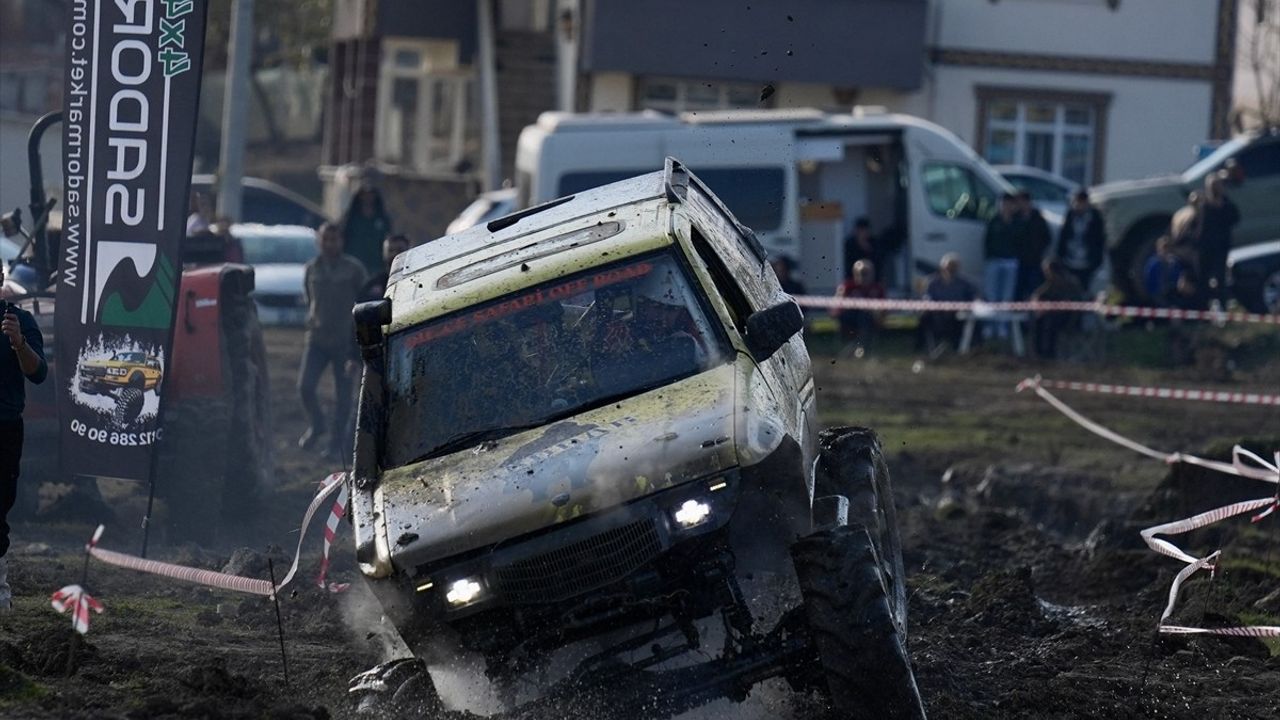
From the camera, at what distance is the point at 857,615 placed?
7188mm

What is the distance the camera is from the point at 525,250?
29.3 ft

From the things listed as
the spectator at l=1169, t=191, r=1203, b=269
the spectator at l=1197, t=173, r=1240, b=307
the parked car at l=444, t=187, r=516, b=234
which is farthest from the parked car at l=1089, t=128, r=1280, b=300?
the parked car at l=444, t=187, r=516, b=234

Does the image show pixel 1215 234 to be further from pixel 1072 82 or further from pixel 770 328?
pixel 770 328

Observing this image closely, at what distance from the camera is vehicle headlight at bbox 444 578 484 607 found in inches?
295

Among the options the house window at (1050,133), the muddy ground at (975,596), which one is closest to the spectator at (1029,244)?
the muddy ground at (975,596)

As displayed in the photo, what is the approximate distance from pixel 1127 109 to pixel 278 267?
1543 centimetres

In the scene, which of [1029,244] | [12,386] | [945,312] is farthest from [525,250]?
[1029,244]

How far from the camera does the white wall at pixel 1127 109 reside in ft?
111

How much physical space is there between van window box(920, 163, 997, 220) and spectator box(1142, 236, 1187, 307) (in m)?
2.10

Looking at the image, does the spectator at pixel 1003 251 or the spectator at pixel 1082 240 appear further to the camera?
the spectator at pixel 1003 251

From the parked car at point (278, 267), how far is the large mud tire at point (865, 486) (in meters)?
15.6

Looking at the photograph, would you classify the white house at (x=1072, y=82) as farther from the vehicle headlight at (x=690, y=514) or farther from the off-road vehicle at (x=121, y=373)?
the vehicle headlight at (x=690, y=514)

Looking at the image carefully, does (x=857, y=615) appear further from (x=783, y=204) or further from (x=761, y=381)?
(x=783, y=204)

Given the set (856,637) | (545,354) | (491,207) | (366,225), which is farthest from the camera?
(491,207)
